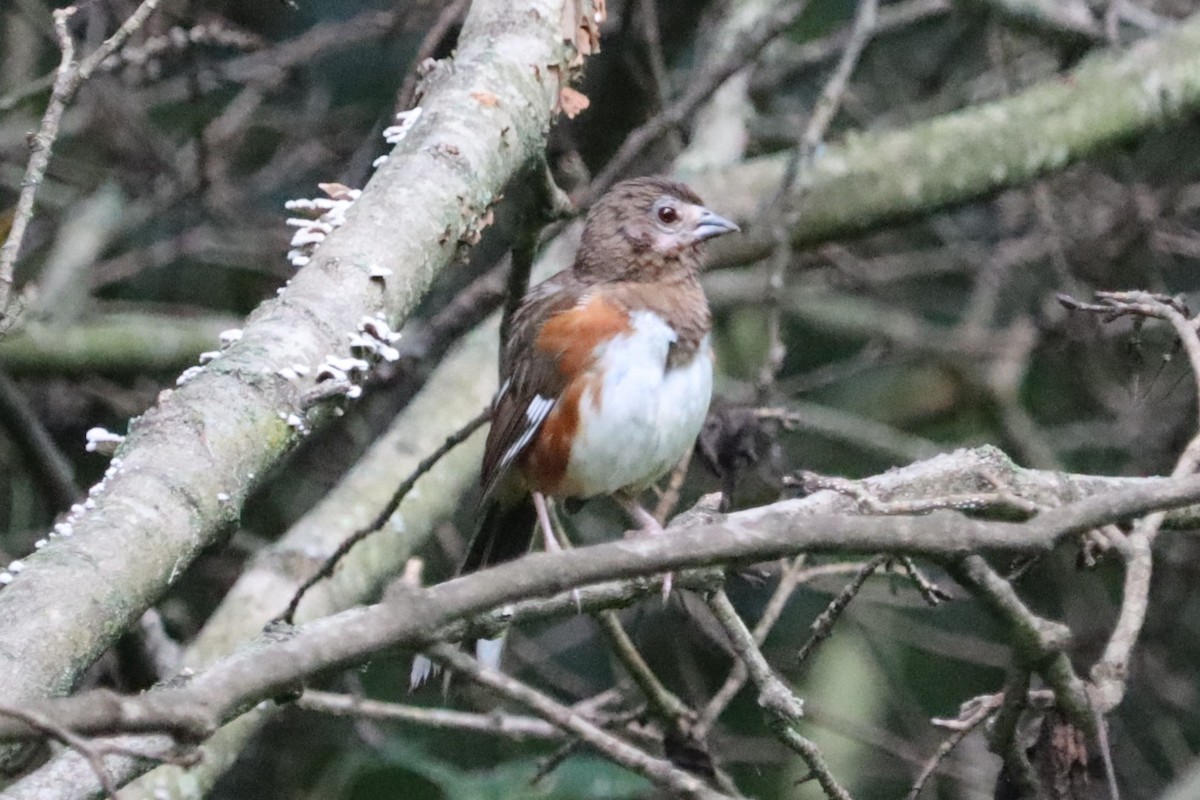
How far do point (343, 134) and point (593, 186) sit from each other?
1.63 meters

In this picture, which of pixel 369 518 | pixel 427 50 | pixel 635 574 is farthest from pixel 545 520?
pixel 635 574

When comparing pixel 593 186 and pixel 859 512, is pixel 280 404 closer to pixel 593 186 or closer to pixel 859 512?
pixel 859 512

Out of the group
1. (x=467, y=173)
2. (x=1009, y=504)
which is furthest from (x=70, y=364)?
(x=1009, y=504)

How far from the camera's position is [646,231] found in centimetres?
358

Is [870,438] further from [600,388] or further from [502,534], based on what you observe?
[600,388]

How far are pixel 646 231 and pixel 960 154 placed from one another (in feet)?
3.70

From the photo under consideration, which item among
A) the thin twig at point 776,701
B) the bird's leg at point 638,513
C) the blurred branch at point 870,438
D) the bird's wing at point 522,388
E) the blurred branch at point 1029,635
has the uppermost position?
the blurred branch at point 1029,635

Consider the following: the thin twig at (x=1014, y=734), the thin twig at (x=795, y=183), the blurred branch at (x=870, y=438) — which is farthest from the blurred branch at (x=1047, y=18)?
the thin twig at (x=1014, y=734)

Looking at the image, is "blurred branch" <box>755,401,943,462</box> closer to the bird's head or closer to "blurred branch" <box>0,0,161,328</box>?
the bird's head

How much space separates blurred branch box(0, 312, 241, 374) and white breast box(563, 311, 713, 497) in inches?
59.9

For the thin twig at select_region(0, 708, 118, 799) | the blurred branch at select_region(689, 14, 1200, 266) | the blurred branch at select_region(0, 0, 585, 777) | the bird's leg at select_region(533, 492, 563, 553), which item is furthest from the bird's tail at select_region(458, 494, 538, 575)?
the thin twig at select_region(0, 708, 118, 799)

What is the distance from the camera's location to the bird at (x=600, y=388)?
324cm

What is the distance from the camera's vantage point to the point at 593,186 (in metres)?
4.22

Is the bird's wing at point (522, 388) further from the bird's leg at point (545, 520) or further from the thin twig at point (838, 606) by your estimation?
the thin twig at point (838, 606)
